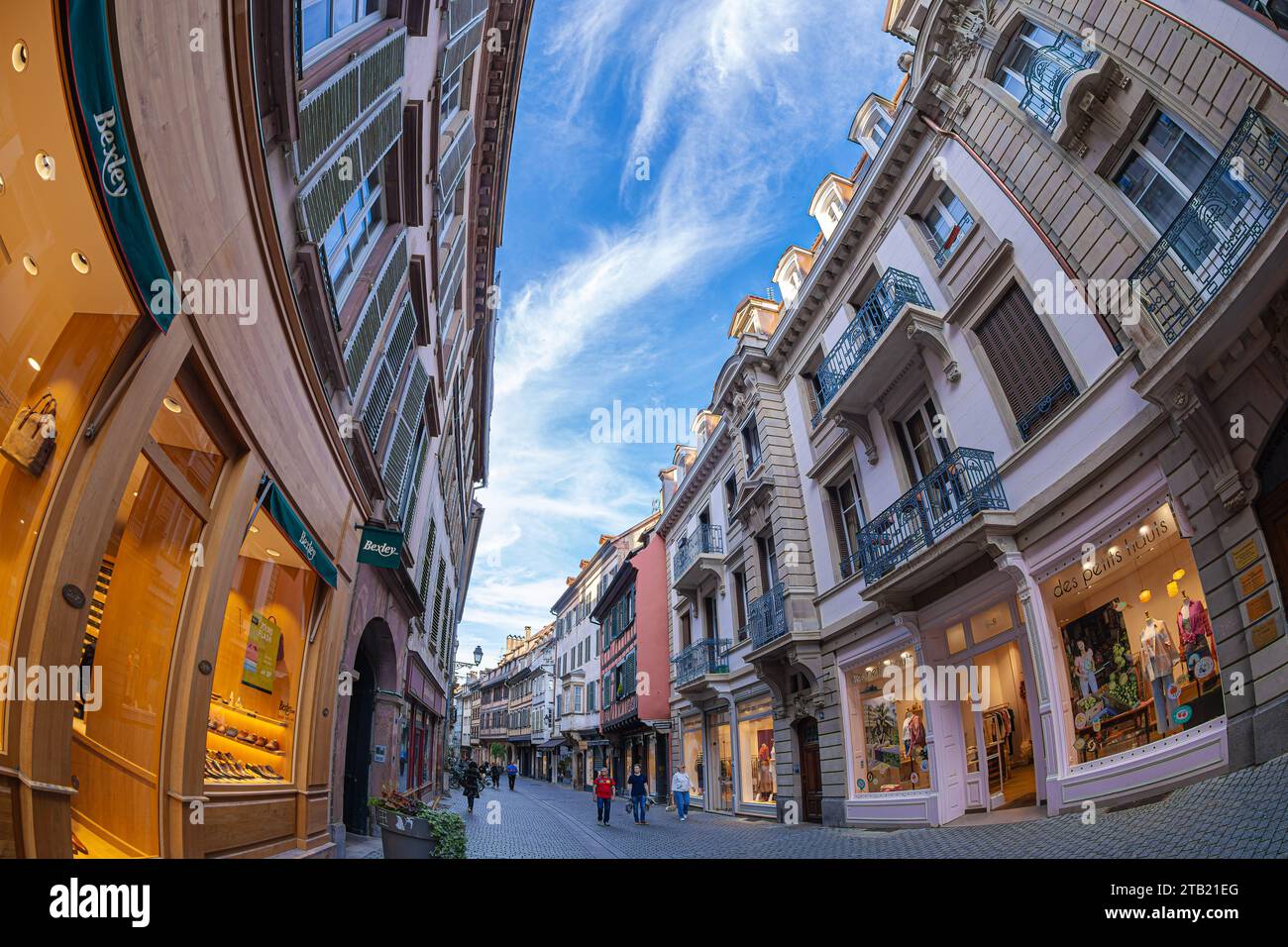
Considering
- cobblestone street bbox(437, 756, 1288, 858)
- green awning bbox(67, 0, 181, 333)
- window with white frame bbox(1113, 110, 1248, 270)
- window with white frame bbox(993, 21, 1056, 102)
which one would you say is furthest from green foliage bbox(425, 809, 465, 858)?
window with white frame bbox(993, 21, 1056, 102)

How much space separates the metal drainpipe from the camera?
838 cm

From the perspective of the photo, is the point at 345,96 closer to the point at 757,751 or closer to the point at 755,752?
the point at 757,751

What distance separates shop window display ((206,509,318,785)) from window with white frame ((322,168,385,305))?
11.7 feet

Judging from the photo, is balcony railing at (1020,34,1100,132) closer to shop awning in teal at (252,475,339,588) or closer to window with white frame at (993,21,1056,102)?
window with white frame at (993,21,1056,102)

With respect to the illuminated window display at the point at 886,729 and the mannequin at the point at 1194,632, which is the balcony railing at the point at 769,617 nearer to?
the illuminated window display at the point at 886,729

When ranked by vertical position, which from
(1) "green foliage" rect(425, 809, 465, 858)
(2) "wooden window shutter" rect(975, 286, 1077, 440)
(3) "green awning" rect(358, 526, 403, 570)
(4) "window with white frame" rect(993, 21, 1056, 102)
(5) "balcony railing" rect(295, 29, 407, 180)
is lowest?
(1) "green foliage" rect(425, 809, 465, 858)

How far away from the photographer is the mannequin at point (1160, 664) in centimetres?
725

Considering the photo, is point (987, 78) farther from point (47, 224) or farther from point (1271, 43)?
point (47, 224)

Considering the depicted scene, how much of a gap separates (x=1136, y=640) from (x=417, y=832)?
367 inches

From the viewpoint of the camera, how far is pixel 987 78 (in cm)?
1145

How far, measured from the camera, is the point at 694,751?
23906mm

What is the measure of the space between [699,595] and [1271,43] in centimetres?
2008
